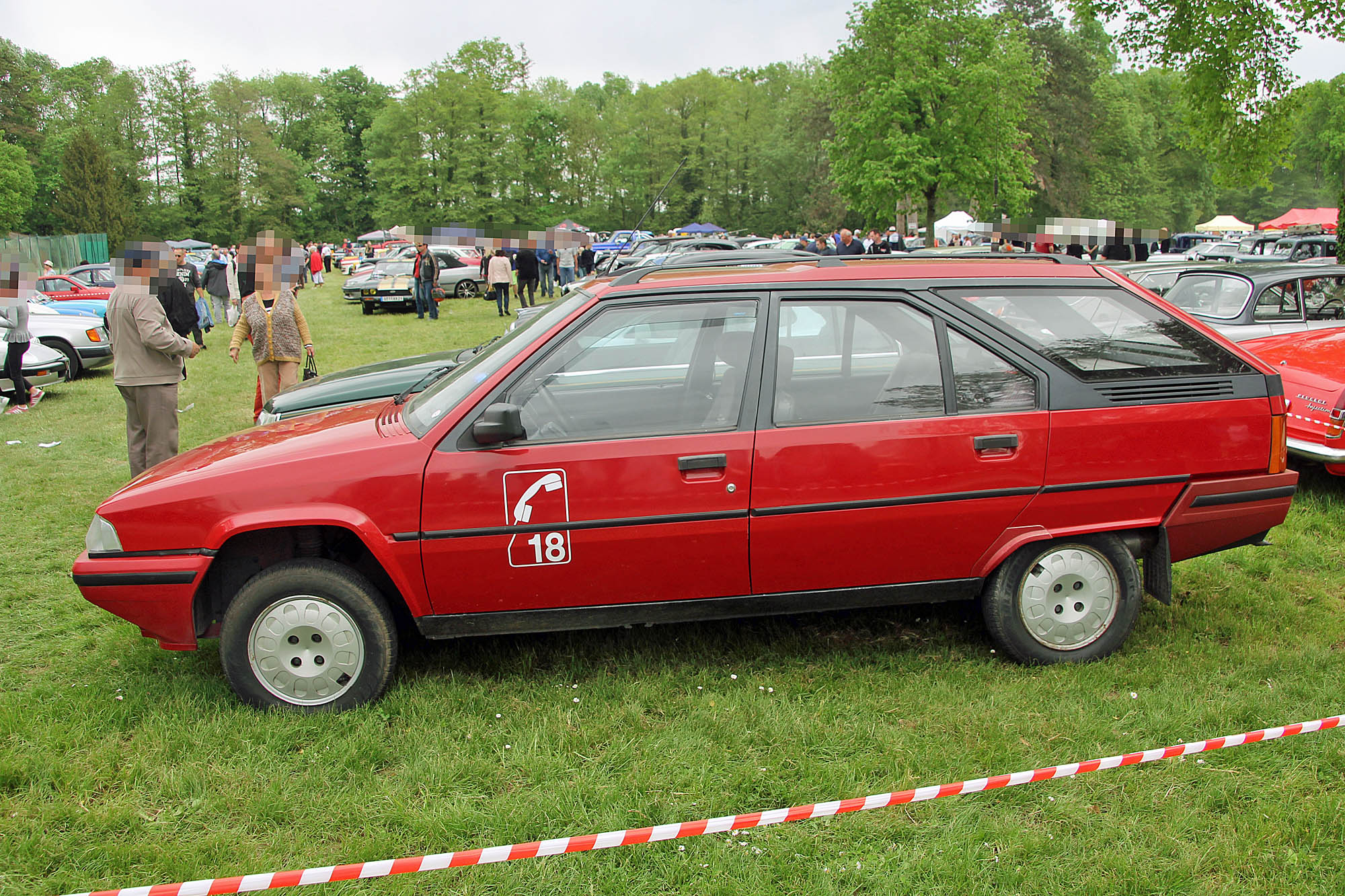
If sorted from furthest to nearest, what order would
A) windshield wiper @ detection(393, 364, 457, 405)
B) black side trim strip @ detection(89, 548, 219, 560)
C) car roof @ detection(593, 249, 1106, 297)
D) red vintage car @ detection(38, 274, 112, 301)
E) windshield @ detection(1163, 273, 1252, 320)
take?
red vintage car @ detection(38, 274, 112, 301)
windshield @ detection(1163, 273, 1252, 320)
windshield wiper @ detection(393, 364, 457, 405)
car roof @ detection(593, 249, 1106, 297)
black side trim strip @ detection(89, 548, 219, 560)

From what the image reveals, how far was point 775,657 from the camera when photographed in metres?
4.32

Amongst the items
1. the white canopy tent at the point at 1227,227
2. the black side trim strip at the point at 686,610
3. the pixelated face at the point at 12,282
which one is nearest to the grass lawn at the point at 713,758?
the black side trim strip at the point at 686,610

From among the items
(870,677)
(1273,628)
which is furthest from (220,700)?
(1273,628)

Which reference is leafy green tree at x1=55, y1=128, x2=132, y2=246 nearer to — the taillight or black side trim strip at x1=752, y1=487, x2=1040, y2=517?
black side trim strip at x1=752, y1=487, x2=1040, y2=517

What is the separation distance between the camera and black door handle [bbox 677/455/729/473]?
3678mm

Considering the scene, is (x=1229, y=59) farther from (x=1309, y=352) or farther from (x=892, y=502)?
(x=892, y=502)

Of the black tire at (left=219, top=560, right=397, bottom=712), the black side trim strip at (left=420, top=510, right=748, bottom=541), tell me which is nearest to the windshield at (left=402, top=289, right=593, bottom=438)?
the black side trim strip at (left=420, top=510, right=748, bottom=541)

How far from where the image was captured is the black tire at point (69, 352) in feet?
44.8

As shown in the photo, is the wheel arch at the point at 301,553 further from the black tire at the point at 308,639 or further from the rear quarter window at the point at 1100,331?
the rear quarter window at the point at 1100,331

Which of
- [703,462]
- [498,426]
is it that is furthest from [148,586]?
[703,462]

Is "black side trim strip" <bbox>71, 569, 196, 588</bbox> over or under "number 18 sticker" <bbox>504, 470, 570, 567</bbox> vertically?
under

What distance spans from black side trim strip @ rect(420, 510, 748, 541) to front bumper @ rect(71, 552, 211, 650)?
0.94m

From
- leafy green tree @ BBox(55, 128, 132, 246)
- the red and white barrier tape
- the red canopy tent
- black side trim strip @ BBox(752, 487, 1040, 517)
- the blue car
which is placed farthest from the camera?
leafy green tree @ BBox(55, 128, 132, 246)

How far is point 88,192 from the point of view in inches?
2283
